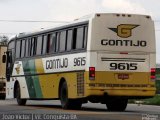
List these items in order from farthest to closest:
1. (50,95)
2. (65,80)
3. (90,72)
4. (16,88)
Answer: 1. (16,88)
2. (50,95)
3. (65,80)
4. (90,72)

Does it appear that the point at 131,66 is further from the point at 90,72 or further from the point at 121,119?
the point at 121,119

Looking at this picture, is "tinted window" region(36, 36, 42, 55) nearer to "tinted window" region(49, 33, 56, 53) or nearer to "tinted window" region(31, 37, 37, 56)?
"tinted window" region(31, 37, 37, 56)

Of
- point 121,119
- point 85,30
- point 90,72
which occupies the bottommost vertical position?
point 121,119

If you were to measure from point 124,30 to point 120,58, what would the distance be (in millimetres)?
1027

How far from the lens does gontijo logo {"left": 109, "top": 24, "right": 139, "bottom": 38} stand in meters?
24.6

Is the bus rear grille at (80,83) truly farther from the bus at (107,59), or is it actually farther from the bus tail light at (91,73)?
the bus tail light at (91,73)

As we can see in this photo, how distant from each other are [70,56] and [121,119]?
682 cm

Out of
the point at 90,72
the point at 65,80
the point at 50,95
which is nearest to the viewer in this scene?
the point at 90,72

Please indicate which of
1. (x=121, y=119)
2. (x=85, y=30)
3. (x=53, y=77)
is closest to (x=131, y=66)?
(x=85, y=30)

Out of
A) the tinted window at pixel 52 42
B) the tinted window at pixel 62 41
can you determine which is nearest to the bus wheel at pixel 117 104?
the tinted window at pixel 62 41

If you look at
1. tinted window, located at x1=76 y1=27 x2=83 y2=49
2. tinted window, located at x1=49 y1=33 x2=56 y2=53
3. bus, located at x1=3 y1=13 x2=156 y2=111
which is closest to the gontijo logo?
bus, located at x1=3 y1=13 x2=156 y2=111

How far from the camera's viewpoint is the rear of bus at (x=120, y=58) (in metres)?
24.3

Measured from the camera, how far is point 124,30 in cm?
2467

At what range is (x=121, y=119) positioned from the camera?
19.2 meters
